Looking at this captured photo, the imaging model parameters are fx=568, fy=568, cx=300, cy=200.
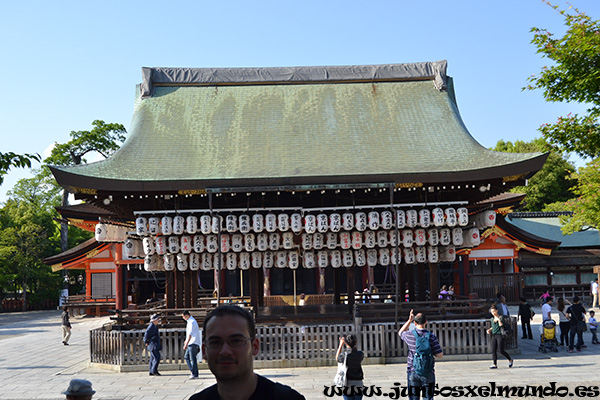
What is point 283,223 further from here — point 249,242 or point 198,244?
point 198,244

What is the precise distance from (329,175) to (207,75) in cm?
852

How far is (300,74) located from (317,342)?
1132 cm

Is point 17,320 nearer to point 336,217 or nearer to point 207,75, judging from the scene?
point 207,75

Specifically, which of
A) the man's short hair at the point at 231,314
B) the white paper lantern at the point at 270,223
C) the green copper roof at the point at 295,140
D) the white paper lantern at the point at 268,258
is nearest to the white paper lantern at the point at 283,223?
the white paper lantern at the point at 270,223

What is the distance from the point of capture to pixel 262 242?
18281mm

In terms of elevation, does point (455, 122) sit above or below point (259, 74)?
below

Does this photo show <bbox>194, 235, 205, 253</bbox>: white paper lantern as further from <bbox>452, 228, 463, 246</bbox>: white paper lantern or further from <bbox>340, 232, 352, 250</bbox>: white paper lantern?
<bbox>452, 228, 463, 246</bbox>: white paper lantern

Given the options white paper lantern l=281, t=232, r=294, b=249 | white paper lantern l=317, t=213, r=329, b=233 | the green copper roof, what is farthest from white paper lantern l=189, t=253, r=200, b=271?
white paper lantern l=317, t=213, r=329, b=233

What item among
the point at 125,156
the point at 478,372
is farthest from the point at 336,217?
the point at 125,156

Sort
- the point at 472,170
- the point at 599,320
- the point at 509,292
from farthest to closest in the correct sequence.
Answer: the point at 509,292
the point at 599,320
the point at 472,170

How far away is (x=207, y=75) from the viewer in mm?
23281

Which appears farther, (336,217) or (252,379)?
(336,217)

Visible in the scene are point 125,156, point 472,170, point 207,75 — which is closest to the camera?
point 472,170

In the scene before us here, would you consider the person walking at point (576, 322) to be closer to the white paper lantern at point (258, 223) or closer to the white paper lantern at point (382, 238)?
the white paper lantern at point (382, 238)
